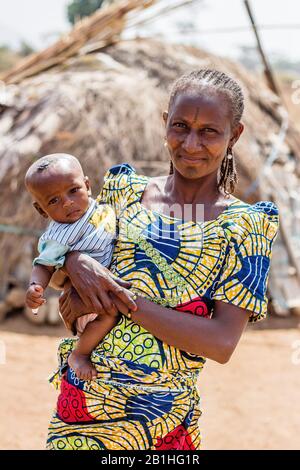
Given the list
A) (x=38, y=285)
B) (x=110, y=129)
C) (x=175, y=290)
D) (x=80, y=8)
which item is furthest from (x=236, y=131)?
(x=80, y=8)

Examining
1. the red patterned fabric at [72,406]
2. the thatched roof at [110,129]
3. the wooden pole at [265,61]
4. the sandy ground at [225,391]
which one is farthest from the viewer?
the thatched roof at [110,129]

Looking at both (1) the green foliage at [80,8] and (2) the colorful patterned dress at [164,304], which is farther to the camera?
(1) the green foliage at [80,8]

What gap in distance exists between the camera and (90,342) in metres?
1.68

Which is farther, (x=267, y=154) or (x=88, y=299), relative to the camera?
(x=267, y=154)

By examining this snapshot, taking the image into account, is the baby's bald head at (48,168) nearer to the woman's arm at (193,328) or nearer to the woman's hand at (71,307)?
the woman's hand at (71,307)

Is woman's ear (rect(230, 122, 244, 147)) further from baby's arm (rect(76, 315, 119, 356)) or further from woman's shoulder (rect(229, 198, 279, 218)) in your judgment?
baby's arm (rect(76, 315, 119, 356))

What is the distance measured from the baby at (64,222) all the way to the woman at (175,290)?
2.1 inches

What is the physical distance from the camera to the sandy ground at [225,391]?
419cm

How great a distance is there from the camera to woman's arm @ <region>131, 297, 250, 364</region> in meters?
1.59

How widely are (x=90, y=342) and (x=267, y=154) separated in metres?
6.33

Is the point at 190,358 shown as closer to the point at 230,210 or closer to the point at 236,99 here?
the point at 230,210

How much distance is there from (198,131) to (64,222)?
0.47m

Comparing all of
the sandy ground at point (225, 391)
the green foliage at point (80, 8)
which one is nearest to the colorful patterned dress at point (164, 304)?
the sandy ground at point (225, 391)

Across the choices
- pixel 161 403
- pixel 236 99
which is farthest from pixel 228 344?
pixel 236 99
